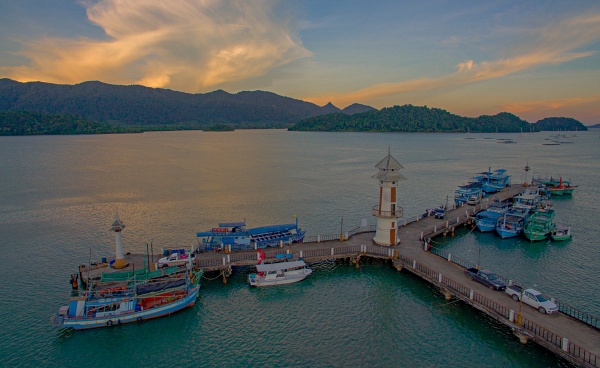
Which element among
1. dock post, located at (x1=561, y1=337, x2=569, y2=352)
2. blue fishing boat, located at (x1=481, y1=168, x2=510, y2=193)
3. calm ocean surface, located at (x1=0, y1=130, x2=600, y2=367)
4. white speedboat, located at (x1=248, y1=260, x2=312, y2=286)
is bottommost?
calm ocean surface, located at (x1=0, y1=130, x2=600, y2=367)

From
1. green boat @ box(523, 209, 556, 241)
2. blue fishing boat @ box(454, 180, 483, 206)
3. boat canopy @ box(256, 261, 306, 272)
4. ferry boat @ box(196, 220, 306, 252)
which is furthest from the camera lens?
blue fishing boat @ box(454, 180, 483, 206)

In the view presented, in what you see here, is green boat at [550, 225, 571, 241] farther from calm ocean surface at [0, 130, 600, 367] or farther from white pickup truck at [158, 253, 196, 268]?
white pickup truck at [158, 253, 196, 268]

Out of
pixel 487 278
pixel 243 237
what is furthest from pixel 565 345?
pixel 243 237

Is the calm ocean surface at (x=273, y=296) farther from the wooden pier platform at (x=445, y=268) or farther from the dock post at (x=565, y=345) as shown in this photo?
the dock post at (x=565, y=345)

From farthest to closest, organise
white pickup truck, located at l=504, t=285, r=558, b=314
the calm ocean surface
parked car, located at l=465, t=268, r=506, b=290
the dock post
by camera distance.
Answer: parked car, located at l=465, t=268, r=506, b=290 → white pickup truck, located at l=504, t=285, r=558, b=314 → the calm ocean surface → the dock post

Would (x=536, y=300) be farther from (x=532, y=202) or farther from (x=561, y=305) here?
(x=532, y=202)

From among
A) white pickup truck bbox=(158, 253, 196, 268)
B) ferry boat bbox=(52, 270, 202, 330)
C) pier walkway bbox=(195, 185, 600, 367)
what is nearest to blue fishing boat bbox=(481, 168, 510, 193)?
pier walkway bbox=(195, 185, 600, 367)

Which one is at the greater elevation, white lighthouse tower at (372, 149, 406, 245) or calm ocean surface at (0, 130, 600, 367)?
white lighthouse tower at (372, 149, 406, 245)
